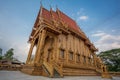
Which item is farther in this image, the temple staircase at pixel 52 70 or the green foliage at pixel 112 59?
the green foliage at pixel 112 59

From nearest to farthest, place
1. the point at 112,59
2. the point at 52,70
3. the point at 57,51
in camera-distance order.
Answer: the point at 52,70 < the point at 57,51 < the point at 112,59

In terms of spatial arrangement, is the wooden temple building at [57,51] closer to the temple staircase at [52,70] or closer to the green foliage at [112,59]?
the temple staircase at [52,70]

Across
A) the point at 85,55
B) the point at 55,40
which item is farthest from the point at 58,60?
the point at 85,55

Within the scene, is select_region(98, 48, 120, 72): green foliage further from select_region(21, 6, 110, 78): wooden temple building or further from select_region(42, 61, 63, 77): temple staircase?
select_region(42, 61, 63, 77): temple staircase

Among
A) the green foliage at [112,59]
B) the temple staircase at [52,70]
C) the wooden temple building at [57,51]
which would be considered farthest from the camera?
the green foliage at [112,59]

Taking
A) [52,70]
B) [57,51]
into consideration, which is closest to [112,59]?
[57,51]

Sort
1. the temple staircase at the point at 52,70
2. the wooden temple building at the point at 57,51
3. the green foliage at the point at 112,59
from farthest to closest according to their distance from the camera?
the green foliage at the point at 112,59 < the wooden temple building at the point at 57,51 < the temple staircase at the point at 52,70

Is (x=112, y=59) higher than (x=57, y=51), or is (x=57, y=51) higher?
(x=57, y=51)

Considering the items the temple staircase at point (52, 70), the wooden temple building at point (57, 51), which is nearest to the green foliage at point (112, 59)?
the wooden temple building at point (57, 51)

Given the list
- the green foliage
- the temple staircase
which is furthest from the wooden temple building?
the green foliage

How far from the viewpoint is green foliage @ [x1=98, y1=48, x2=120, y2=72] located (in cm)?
2830

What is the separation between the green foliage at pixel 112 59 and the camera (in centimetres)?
2830

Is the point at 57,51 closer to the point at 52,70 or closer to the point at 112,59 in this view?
the point at 52,70

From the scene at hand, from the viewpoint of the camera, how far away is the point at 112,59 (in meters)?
29.6
